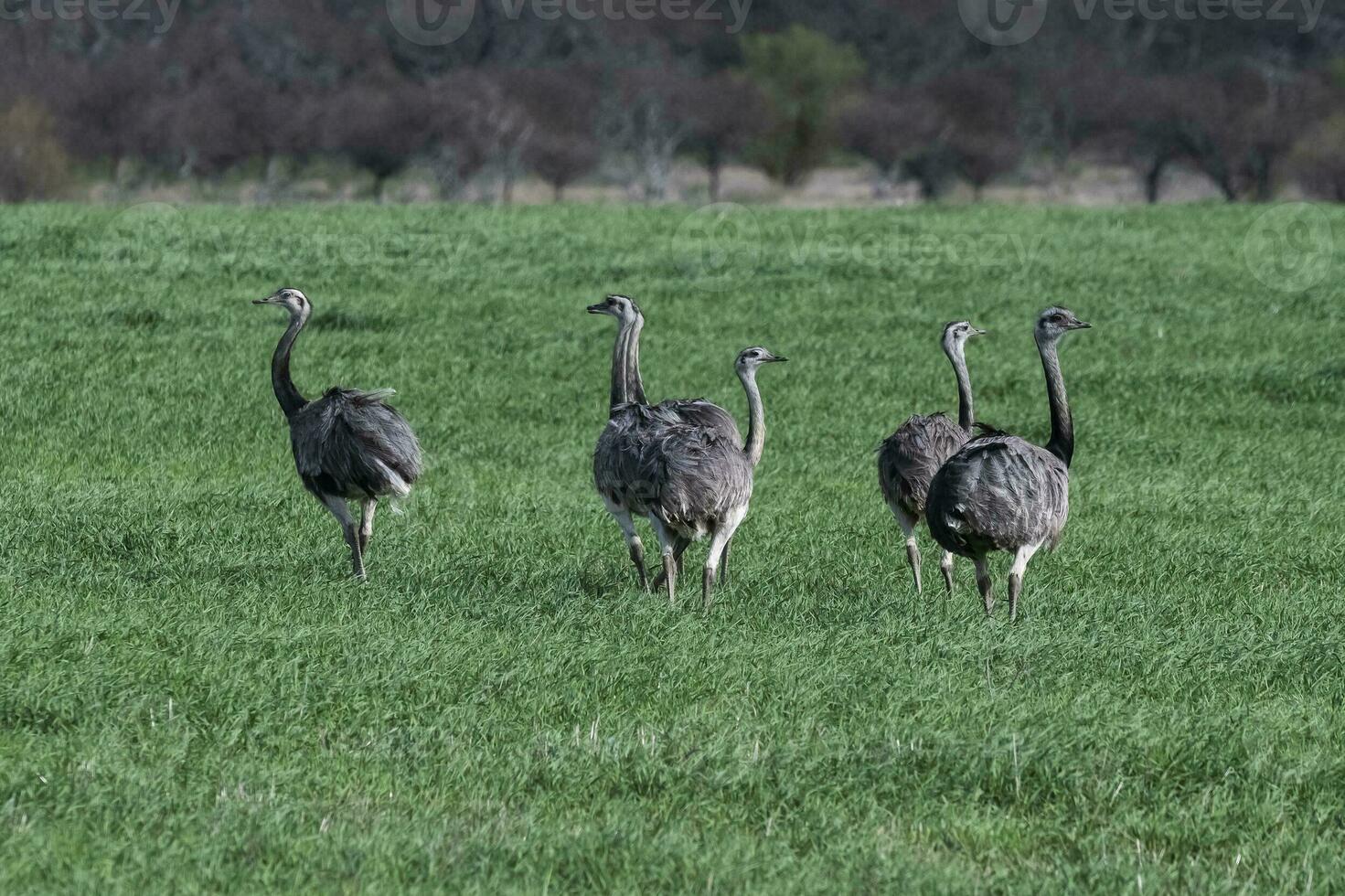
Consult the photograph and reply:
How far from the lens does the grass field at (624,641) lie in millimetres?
6680

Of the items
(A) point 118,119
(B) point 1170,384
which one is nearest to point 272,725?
(B) point 1170,384

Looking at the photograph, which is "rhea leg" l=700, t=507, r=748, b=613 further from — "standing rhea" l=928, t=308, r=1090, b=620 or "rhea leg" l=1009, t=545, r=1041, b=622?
"rhea leg" l=1009, t=545, r=1041, b=622

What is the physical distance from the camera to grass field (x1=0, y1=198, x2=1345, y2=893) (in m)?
6.68

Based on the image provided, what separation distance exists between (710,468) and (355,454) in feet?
8.16

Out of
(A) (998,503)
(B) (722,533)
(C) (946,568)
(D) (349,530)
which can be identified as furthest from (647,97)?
(A) (998,503)

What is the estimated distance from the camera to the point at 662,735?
309 inches

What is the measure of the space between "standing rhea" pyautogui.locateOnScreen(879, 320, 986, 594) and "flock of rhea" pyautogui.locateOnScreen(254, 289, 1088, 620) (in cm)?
1

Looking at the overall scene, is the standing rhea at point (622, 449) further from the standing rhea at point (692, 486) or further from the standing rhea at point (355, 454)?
the standing rhea at point (355, 454)

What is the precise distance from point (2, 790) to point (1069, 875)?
13.6ft

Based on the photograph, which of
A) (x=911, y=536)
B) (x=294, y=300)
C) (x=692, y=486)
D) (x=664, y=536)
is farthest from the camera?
(x=294, y=300)

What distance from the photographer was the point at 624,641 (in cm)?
953

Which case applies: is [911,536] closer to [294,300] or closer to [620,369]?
[620,369]

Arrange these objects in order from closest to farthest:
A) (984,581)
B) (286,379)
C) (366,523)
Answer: (984,581)
(366,523)
(286,379)

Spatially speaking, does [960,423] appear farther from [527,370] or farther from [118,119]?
[118,119]
